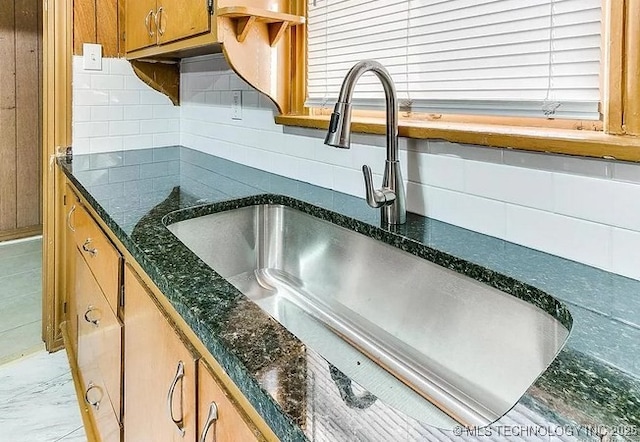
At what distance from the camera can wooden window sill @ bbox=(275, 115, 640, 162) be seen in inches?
31.1

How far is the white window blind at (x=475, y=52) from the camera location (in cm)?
89

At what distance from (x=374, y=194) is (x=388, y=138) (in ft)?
0.42

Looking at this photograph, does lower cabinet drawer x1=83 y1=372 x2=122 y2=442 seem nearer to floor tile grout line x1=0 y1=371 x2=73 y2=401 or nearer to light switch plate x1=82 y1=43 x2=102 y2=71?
floor tile grout line x1=0 y1=371 x2=73 y2=401

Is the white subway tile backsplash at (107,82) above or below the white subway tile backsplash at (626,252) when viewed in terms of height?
above

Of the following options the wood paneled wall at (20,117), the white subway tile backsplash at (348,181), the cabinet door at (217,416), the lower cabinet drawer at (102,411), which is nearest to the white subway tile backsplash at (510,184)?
the white subway tile backsplash at (348,181)

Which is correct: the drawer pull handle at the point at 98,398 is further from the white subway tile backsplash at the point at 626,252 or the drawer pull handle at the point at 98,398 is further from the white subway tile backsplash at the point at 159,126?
the white subway tile backsplash at the point at 626,252

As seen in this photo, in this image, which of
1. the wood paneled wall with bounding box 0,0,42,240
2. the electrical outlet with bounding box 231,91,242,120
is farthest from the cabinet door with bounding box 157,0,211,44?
the wood paneled wall with bounding box 0,0,42,240

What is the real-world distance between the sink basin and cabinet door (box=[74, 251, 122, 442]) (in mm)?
324

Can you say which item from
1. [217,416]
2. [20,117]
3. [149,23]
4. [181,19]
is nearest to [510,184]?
[217,416]

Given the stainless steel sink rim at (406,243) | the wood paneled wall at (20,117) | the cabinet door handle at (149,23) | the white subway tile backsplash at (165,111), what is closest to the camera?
the stainless steel sink rim at (406,243)

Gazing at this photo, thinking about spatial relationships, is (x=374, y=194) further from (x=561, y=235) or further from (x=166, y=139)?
(x=166, y=139)

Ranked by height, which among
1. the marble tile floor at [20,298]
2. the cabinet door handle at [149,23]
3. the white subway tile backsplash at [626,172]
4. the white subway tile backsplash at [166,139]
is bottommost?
the marble tile floor at [20,298]

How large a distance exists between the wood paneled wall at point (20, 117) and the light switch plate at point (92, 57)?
2.27 metres

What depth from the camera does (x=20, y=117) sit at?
4.09m
